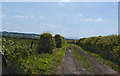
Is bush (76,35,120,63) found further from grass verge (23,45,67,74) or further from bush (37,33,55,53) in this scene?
bush (37,33,55,53)

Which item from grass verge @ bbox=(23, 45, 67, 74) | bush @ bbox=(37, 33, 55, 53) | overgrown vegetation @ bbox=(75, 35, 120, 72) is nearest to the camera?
grass verge @ bbox=(23, 45, 67, 74)

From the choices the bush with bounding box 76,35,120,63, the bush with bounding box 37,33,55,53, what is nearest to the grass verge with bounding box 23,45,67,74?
the bush with bounding box 37,33,55,53

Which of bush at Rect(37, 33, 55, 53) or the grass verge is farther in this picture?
bush at Rect(37, 33, 55, 53)

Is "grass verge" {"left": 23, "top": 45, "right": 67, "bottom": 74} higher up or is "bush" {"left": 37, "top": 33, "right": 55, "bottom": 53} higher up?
"bush" {"left": 37, "top": 33, "right": 55, "bottom": 53}

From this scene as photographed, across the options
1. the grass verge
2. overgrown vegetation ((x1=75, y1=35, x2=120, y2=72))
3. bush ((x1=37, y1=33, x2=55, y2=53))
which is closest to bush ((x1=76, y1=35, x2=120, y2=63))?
overgrown vegetation ((x1=75, y1=35, x2=120, y2=72))

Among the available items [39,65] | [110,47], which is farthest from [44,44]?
[110,47]

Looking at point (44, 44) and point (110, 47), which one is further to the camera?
point (44, 44)

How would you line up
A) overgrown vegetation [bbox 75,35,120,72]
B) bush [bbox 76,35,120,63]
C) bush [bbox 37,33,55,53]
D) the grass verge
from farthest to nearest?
bush [bbox 37,33,55,53] → bush [bbox 76,35,120,63] → overgrown vegetation [bbox 75,35,120,72] → the grass verge

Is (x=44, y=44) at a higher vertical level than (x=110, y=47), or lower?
higher

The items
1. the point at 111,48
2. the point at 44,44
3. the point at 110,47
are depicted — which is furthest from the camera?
the point at 44,44

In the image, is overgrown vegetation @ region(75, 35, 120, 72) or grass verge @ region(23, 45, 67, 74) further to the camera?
overgrown vegetation @ region(75, 35, 120, 72)

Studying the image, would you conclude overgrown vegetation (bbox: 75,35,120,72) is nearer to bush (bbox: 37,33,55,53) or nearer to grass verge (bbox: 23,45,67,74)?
grass verge (bbox: 23,45,67,74)

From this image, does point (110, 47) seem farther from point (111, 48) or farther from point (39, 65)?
point (39, 65)

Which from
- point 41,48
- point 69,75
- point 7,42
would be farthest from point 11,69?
point 41,48
